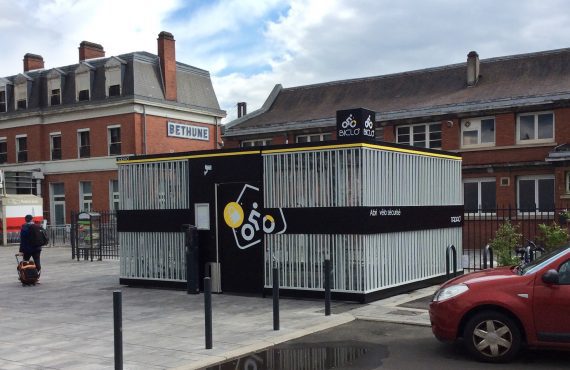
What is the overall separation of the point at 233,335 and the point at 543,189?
1906cm

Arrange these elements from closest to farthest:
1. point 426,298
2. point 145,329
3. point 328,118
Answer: point 145,329 → point 426,298 → point 328,118

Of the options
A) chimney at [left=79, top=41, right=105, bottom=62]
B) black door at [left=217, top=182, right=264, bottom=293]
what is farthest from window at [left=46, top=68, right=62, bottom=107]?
black door at [left=217, top=182, right=264, bottom=293]

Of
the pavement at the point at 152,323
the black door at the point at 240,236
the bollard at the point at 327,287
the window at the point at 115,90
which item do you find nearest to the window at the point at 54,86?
the window at the point at 115,90

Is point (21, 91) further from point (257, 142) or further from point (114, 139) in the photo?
point (257, 142)

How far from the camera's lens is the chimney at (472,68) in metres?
27.8

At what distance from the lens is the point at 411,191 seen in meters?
12.8

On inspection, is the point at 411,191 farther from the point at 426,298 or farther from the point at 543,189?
the point at 543,189

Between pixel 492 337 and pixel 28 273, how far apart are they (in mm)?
11938

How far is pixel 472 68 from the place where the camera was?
27.9m

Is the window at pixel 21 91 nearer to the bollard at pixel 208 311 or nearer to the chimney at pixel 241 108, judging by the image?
the chimney at pixel 241 108

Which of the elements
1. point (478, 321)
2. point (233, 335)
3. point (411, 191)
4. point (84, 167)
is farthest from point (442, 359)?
point (84, 167)

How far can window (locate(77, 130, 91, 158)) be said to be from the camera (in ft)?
129

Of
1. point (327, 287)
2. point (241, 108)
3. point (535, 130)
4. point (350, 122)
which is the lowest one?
point (327, 287)

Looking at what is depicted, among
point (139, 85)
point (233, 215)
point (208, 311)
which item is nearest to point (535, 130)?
point (233, 215)
